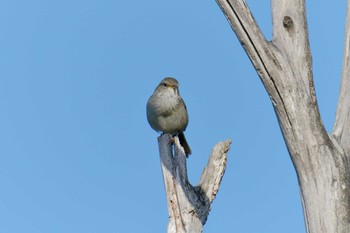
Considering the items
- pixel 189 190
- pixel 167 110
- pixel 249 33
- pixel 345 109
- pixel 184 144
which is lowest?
pixel 189 190

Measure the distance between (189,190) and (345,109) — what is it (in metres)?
1.60

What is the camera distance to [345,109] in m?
5.35

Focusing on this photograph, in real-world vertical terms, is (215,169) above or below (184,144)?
below

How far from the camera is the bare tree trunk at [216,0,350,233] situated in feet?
16.3

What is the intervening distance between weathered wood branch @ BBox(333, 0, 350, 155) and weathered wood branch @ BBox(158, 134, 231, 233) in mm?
1094

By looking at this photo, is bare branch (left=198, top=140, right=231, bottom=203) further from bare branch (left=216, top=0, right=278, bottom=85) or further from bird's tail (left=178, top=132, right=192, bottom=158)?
bird's tail (left=178, top=132, right=192, bottom=158)

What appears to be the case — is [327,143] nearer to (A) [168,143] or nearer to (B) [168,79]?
(A) [168,143]

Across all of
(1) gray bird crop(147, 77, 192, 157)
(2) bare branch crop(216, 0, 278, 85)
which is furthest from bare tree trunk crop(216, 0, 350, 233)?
(1) gray bird crop(147, 77, 192, 157)

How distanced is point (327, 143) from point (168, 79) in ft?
11.9

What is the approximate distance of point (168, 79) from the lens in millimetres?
8383

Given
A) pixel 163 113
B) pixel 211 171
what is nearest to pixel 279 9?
pixel 211 171

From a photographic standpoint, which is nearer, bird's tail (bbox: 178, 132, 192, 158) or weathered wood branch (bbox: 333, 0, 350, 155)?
weathered wood branch (bbox: 333, 0, 350, 155)

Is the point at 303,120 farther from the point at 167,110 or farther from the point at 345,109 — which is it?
the point at 167,110

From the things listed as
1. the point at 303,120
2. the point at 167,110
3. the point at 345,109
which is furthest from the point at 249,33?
the point at 167,110
